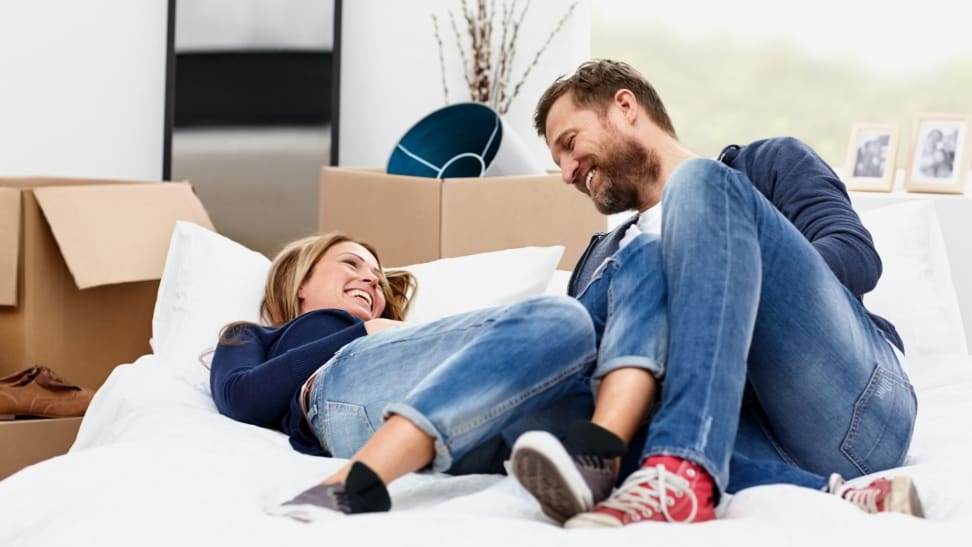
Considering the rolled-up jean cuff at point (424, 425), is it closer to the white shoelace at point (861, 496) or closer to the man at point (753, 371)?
the man at point (753, 371)

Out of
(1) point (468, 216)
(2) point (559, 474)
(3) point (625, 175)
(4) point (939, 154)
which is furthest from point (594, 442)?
(4) point (939, 154)

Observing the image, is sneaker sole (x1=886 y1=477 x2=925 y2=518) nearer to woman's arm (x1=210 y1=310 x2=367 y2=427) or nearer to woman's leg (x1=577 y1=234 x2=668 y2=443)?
woman's leg (x1=577 y1=234 x2=668 y2=443)

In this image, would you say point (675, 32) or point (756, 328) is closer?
point (756, 328)

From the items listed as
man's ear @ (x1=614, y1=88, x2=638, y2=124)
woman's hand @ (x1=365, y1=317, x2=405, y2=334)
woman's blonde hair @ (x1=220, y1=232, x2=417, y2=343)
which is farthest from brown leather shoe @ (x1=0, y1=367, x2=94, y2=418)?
man's ear @ (x1=614, y1=88, x2=638, y2=124)

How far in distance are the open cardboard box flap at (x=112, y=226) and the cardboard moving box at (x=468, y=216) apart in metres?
0.39

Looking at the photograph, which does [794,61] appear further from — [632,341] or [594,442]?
[594,442]

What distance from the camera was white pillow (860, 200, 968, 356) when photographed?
7.45 feet

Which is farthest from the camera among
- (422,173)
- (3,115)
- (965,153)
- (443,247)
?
(3,115)

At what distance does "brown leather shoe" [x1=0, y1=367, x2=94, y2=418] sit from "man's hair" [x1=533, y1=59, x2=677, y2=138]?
1060mm

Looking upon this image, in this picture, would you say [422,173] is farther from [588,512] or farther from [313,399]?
[588,512]

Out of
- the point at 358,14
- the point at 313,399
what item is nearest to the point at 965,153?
the point at 358,14

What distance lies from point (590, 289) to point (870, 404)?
35 centimetres

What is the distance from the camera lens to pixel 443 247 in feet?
8.15

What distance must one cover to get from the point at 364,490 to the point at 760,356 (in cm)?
50
